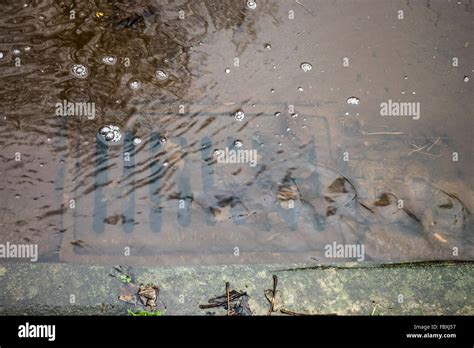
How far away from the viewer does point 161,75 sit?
307 centimetres

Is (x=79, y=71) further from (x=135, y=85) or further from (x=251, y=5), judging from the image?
(x=251, y=5)

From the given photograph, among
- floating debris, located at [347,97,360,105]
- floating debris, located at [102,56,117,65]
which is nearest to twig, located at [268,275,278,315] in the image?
floating debris, located at [347,97,360,105]

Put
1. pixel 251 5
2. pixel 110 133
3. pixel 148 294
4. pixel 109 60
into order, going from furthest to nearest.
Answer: pixel 251 5
pixel 109 60
pixel 110 133
pixel 148 294

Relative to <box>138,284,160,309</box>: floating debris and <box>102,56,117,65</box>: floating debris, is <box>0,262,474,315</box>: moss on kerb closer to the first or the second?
→ <box>138,284,160,309</box>: floating debris

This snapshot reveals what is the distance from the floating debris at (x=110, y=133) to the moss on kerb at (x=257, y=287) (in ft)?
2.57

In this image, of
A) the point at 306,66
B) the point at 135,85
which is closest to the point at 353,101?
the point at 306,66

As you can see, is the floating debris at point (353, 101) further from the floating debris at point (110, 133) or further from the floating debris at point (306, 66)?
the floating debris at point (110, 133)

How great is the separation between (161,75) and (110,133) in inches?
19.8

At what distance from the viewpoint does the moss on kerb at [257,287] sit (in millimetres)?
2727

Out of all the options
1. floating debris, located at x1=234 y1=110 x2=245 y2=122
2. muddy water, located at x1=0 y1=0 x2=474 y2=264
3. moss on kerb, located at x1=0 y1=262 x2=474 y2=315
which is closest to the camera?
moss on kerb, located at x1=0 y1=262 x2=474 y2=315

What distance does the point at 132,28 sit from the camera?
3129 millimetres

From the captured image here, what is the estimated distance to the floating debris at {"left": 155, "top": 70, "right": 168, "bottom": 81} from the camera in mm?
3068

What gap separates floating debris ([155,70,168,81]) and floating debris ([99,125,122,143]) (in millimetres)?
427
